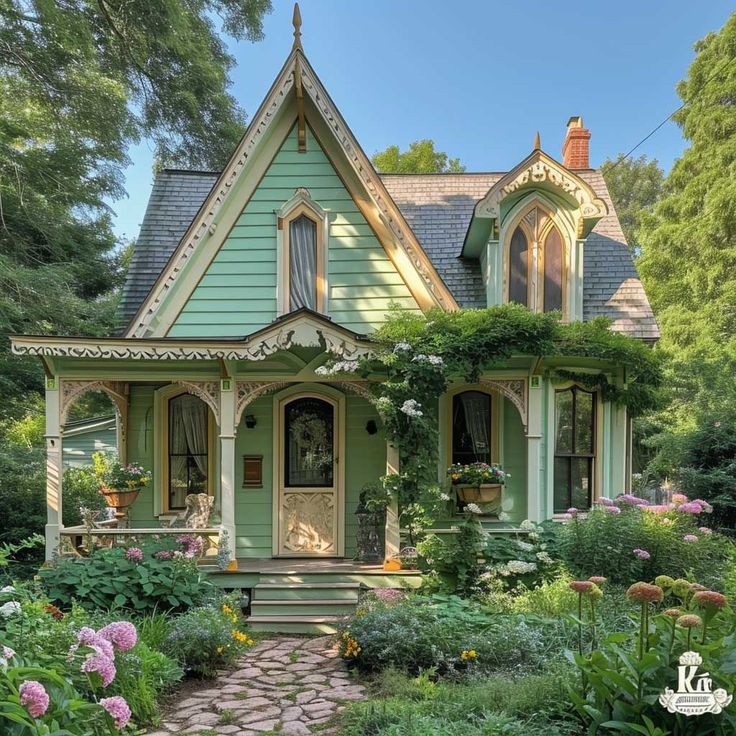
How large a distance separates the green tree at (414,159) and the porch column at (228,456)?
69.6 ft

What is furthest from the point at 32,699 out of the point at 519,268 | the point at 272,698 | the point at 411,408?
the point at 519,268

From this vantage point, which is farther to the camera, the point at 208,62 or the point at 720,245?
the point at 720,245

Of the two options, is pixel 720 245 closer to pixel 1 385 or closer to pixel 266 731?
pixel 266 731

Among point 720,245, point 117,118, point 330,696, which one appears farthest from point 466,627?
point 720,245

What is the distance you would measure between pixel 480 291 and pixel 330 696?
6.61 meters

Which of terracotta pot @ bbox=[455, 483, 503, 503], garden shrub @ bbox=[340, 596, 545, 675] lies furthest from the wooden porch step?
terracotta pot @ bbox=[455, 483, 503, 503]

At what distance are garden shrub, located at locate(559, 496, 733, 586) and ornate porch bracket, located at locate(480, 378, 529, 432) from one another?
155 cm

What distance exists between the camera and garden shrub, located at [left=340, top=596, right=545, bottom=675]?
14.4ft

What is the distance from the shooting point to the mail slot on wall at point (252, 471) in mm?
7875

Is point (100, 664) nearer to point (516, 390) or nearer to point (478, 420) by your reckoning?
point (516, 390)

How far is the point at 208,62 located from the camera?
43.1 ft

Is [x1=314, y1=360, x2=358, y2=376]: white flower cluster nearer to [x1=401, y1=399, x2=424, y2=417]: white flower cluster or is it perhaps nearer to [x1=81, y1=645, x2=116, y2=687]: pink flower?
[x1=401, y1=399, x2=424, y2=417]: white flower cluster

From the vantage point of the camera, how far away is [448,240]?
32.0 ft

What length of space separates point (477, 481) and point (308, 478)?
2591 mm
